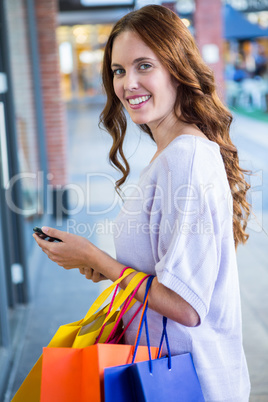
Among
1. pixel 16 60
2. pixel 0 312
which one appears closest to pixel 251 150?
pixel 16 60

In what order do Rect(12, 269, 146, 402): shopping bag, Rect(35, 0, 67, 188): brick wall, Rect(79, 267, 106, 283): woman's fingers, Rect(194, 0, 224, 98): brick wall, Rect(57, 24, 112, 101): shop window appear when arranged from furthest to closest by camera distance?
Rect(57, 24, 112, 101): shop window → Rect(194, 0, 224, 98): brick wall → Rect(35, 0, 67, 188): brick wall → Rect(79, 267, 106, 283): woman's fingers → Rect(12, 269, 146, 402): shopping bag

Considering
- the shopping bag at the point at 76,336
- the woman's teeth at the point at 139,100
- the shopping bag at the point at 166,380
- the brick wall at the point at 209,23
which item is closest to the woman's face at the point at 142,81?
the woman's teeth at the point at 139,100

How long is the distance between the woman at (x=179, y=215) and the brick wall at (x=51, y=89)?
5170 mm

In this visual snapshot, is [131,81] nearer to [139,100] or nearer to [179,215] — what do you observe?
[139,100]

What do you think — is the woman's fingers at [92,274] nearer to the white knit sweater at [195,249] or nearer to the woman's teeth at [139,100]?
the white knit sweater at [195,249]

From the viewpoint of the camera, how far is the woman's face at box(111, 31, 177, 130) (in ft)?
4.70

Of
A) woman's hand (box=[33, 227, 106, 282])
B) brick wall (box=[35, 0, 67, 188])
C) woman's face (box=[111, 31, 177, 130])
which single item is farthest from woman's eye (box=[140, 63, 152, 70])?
brick wall (box=[35, 0, 67, 188])

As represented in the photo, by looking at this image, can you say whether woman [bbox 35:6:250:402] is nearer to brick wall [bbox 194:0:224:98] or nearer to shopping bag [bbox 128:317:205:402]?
shopping bag [bbox 128:317:205:402]

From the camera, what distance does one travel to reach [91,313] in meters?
1.44

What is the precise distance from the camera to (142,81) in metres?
1.45

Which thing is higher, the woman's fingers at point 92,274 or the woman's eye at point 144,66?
the woman's eye at point 144,66

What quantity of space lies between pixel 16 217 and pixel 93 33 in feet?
90.8

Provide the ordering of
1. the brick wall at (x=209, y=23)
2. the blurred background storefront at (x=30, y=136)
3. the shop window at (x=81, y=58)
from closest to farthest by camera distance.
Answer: the blurred background storefront at (x=30, y=136), the brick wall at (x=209, y=23), the shop window at (x=81, y=58)

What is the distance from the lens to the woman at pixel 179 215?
1253 mm
